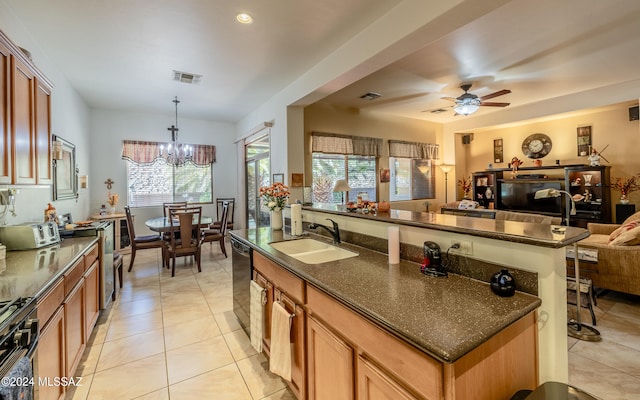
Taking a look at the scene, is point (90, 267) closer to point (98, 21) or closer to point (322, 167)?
point (98, 21)

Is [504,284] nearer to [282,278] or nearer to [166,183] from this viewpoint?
[282,278]

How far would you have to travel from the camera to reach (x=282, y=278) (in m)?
1.85

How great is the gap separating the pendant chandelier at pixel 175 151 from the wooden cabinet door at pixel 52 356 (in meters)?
3.89

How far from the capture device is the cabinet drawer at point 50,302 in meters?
1.41

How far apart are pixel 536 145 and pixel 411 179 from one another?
2.77 m

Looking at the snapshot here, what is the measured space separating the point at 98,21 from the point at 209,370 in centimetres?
323

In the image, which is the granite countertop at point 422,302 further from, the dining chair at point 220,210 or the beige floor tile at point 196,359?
the dining chair at point 220,210

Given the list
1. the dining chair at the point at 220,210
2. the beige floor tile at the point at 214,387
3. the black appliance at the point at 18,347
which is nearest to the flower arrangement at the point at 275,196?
the beige floor tile at the point at 214,387

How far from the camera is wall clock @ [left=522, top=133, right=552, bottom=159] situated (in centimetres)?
615

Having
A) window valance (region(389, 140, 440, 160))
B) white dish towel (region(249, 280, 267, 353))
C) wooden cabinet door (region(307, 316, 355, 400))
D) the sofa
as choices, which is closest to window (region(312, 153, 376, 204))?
window valance (region(389, 140, 440, 160))

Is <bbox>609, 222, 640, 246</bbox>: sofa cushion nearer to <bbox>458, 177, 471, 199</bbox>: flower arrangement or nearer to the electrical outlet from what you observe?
the electrical outlet

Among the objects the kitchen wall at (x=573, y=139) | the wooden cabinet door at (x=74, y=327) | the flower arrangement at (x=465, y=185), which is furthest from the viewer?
the flower arrangement at (x=465, y=185)

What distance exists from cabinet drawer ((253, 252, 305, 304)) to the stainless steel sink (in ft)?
0.59

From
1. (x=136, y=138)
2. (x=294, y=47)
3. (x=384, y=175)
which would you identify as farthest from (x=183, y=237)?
(x=384, y=175)
